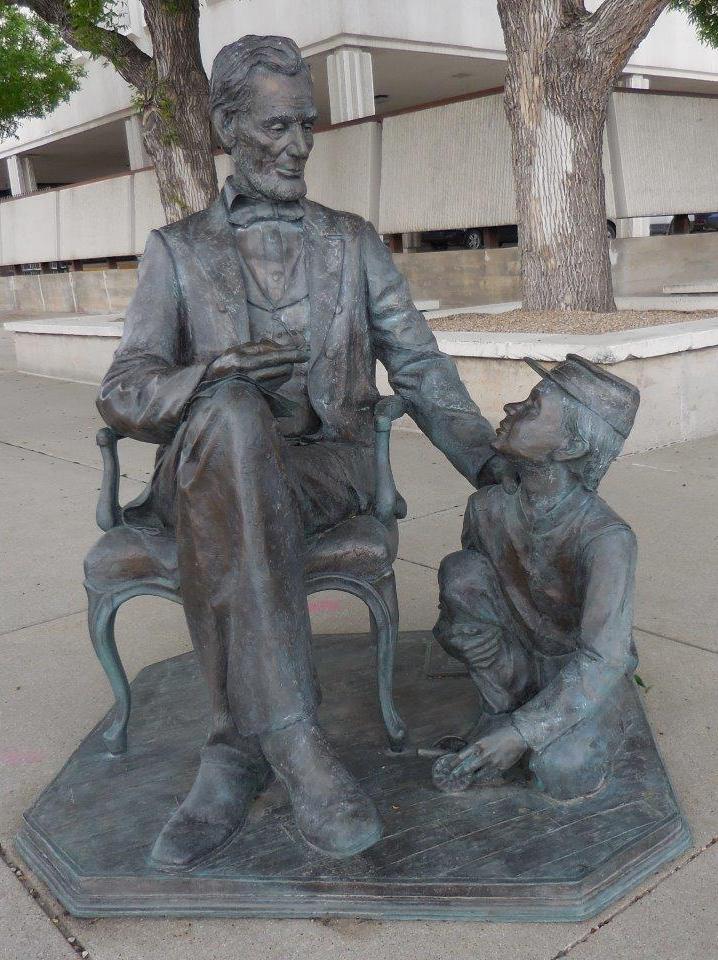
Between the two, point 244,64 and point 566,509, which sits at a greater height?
point 244,64

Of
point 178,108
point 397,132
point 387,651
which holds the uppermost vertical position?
point 178,108

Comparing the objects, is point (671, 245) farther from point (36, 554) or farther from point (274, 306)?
point (274, 306)

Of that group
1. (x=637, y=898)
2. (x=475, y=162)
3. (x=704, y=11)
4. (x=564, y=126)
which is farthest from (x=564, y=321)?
(x=704, y=11)

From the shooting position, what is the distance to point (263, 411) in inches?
91.0

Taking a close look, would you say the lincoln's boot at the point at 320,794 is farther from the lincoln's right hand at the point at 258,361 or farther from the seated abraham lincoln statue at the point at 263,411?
the lincoln's right hand at the point at 258,361

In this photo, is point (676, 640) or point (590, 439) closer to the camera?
point (590, 439)

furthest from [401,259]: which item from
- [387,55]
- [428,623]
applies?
[428,623]

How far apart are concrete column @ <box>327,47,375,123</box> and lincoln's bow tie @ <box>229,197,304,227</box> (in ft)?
40.4

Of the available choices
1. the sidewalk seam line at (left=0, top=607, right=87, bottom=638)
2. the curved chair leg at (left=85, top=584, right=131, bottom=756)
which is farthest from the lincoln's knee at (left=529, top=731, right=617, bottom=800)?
the sidewalk seam line at (left=0, top=607, right=87, bottom=638)

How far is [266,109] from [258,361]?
0.71m

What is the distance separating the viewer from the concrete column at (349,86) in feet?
47.2

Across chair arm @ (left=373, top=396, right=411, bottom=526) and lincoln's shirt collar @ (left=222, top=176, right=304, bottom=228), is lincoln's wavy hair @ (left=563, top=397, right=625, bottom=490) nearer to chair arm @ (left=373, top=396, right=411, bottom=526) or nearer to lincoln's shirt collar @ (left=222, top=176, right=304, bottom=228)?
chair arm @ (left=373, top=396, right=411, bottom=526)

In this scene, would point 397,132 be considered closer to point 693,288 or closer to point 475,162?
point 475,162

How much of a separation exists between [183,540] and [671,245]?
938 centimetres
